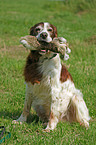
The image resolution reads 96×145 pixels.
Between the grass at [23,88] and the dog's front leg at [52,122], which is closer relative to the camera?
the grass at [23,88]

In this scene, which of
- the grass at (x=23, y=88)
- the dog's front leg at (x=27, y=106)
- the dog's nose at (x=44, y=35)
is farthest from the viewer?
the dog's front leg at (x=27, y=106)

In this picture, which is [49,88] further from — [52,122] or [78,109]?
[78,109]

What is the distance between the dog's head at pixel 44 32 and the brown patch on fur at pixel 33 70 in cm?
24

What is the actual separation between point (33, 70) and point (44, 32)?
1.85 ft

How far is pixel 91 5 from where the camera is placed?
16469mm

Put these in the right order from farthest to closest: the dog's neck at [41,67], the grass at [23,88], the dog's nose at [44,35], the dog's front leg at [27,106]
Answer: the dog's front leg at [27,106] < the dog's neck at [41,67] < the dog's nose at [44,35] < the grass at [23,88]

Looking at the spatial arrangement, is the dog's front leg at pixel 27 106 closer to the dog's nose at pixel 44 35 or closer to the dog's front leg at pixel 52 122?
the dog's front leg at pixel 52 122

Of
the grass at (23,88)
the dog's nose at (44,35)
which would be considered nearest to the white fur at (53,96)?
the grass at (23,88)

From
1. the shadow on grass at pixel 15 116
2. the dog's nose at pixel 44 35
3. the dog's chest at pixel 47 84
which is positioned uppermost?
the dog's nose at pixel 44 35

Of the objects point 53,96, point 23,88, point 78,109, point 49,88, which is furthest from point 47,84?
point 23,88

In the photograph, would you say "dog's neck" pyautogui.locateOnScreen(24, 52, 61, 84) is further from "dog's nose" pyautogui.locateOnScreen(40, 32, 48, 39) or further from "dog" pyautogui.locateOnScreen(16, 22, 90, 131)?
"dog's nose" pyautogui.locateOnScreen(40, 32, 48, 39)

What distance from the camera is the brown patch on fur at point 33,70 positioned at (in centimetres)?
346

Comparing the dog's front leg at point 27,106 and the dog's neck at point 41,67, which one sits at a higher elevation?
the dog's neck at point 41,67

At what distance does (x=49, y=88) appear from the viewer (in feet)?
11.5
